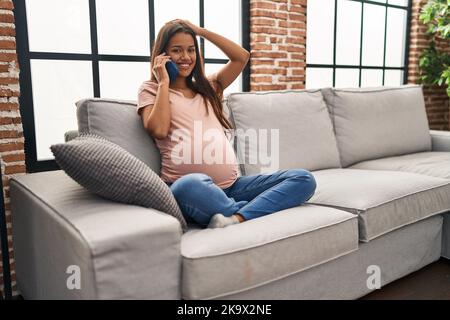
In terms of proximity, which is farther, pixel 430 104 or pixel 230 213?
pixel 430 104

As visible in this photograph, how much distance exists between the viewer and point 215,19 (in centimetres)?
295

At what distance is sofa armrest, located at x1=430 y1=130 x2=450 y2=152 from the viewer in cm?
302

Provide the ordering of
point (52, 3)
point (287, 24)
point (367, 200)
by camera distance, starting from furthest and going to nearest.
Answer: point (287, 24), point (52, 3), point (367, 200)

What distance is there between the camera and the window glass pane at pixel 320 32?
3590 mm

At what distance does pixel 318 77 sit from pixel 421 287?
6.90 ft

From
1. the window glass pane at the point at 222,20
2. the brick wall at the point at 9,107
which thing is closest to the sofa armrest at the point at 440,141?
the window glass pane at the point at 222,20

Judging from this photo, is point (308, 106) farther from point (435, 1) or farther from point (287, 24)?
point (435, 1)

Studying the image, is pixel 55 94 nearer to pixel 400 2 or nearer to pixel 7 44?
pixel 7 44

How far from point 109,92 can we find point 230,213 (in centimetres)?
123

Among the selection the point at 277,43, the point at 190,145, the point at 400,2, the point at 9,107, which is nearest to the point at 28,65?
the point at 9,107

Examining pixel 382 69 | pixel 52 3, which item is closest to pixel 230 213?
pixel 52 3

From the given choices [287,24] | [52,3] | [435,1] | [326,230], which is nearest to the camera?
[326,230]

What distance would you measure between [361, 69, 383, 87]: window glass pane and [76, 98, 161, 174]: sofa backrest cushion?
2.72 m
